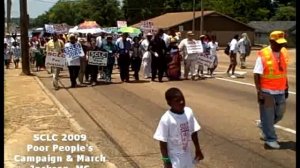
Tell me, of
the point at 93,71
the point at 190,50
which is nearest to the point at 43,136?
the point at 93,71

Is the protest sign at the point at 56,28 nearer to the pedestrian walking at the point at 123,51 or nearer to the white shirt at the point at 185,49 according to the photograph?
the pedestrian walking at the point at 123,51

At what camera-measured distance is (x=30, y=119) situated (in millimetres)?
8586

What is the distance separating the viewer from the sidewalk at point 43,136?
4988 mm

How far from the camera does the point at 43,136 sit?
684cm

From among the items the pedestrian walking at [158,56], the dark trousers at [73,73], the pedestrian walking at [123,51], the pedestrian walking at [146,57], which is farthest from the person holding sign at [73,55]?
the pedestrian walking at [146,57]

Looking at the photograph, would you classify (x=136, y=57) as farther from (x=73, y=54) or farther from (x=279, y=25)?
(x=279, y=25)

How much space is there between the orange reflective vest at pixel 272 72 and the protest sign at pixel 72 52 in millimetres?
7969

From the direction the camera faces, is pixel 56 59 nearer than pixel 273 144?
No

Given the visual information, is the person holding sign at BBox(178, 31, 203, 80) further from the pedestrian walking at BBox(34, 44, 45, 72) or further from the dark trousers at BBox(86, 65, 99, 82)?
the pedestrian walking at BBox(34, 44, 45, 72)

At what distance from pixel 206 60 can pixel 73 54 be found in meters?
4.08

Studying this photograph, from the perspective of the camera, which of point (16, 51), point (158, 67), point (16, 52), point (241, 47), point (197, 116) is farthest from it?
point (16, 52)

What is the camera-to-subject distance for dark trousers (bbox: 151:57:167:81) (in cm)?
1510

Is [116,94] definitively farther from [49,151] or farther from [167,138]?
[167,138]

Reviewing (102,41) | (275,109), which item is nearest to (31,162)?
(275,109)
